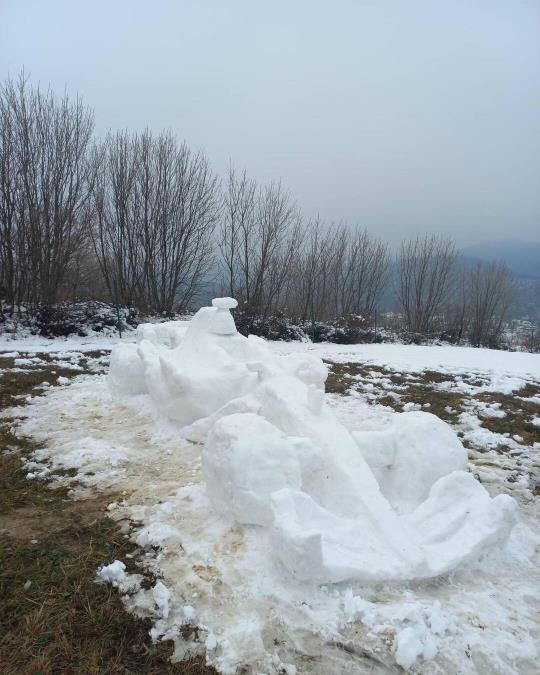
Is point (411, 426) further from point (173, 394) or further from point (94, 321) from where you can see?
point (94, 321)

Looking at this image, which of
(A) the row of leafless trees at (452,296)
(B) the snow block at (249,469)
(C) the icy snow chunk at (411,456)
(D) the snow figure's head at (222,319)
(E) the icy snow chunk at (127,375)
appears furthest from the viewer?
(A) the row of leafless trees at (452,296)

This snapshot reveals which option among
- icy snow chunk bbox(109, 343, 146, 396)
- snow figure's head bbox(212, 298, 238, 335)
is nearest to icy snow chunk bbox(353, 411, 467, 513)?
snow figure's head bbox(212, 298, 238, 335)

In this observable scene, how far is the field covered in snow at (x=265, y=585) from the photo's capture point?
2021 millimetres

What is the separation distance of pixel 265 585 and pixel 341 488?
757mm

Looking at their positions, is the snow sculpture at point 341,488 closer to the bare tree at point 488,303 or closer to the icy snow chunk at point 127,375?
the icy snow chunk at point 127,375

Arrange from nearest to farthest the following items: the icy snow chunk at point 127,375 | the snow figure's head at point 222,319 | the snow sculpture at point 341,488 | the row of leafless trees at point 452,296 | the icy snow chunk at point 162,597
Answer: the icy snow chunk at point 162,597 < the snow sculpture at point 341,488 < the snow figure's head at point 222,319 < the icy snow chunk at point 127,375 < the row of leafless trees at point 452,296

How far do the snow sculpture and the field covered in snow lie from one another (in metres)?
0.14

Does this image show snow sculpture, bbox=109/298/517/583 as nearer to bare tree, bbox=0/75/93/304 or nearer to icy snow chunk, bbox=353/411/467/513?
icy snow chunk, bbox=353/411/467/513

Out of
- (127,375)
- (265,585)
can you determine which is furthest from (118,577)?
(127,375)

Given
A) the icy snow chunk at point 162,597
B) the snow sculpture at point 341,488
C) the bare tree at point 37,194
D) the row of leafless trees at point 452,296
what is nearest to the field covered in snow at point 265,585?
the icy snow chunk at point 162,597

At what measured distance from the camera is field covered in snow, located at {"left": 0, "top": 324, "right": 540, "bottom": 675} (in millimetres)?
2021

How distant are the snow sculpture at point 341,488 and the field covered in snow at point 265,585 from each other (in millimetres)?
145

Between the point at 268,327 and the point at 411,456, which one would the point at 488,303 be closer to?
the point at 268,327

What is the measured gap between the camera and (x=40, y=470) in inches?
152
